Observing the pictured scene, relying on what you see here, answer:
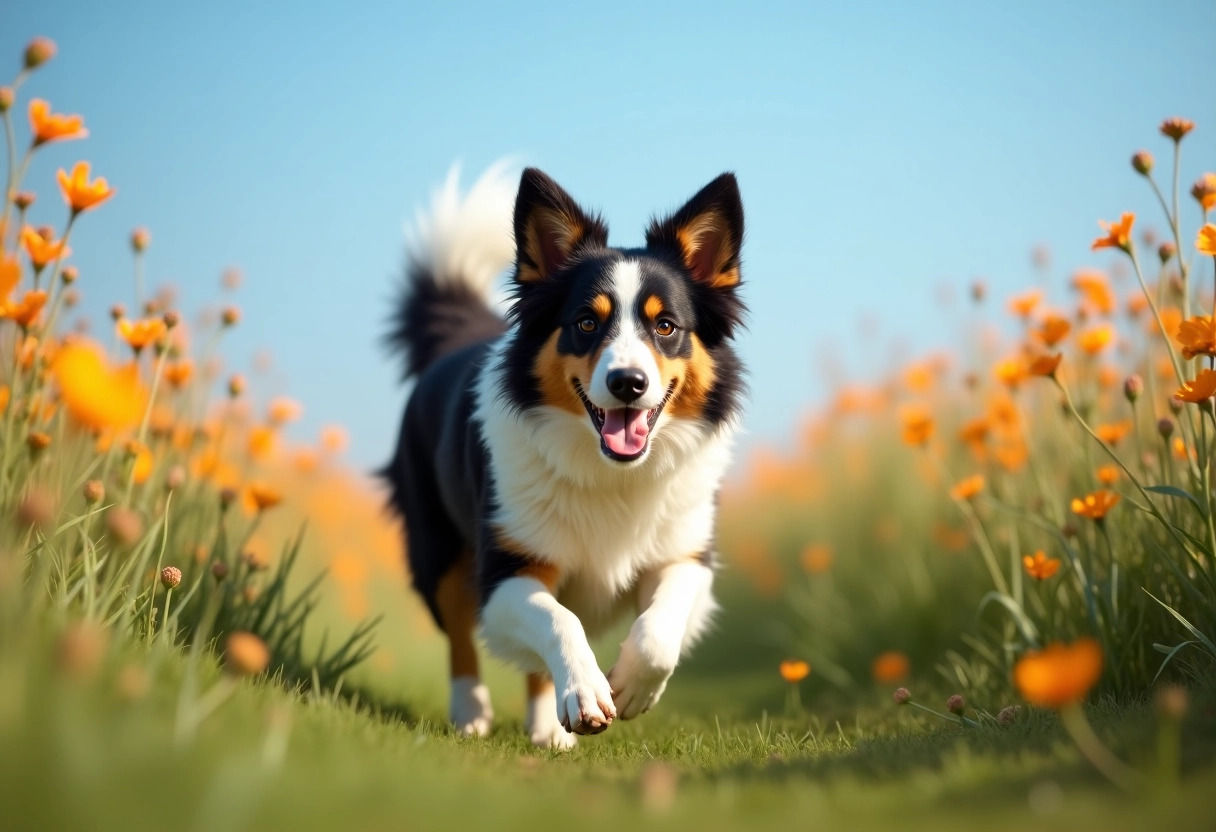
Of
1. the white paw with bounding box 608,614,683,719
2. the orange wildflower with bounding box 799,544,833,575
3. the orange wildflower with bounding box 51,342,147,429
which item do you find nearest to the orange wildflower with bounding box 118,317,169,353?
the orange wildflower with bounding box 51,342,147,429

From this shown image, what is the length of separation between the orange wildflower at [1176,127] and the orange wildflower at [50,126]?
3216 millimetres

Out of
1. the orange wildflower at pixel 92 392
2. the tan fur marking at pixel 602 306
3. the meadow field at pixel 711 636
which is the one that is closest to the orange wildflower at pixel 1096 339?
the meadow field at pixel 711 636

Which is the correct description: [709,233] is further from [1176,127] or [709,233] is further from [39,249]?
[39,249]

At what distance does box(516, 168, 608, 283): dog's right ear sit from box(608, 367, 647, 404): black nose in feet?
2.51

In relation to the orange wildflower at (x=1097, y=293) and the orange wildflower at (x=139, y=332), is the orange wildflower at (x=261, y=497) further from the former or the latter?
the orange wildflower at (x=1097, y=293)

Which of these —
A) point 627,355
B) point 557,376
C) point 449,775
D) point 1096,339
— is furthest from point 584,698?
point 1096,339

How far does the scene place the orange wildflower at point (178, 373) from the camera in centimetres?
419

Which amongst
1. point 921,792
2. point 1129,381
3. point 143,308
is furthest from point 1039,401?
point 143,308

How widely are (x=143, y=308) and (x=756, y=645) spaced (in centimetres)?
467

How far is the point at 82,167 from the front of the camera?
299 centimetres

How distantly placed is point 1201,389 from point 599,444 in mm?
1734

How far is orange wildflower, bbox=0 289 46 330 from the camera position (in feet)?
9.82

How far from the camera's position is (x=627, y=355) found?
3.19 meters

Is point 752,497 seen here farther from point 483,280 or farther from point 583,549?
point 583,549
